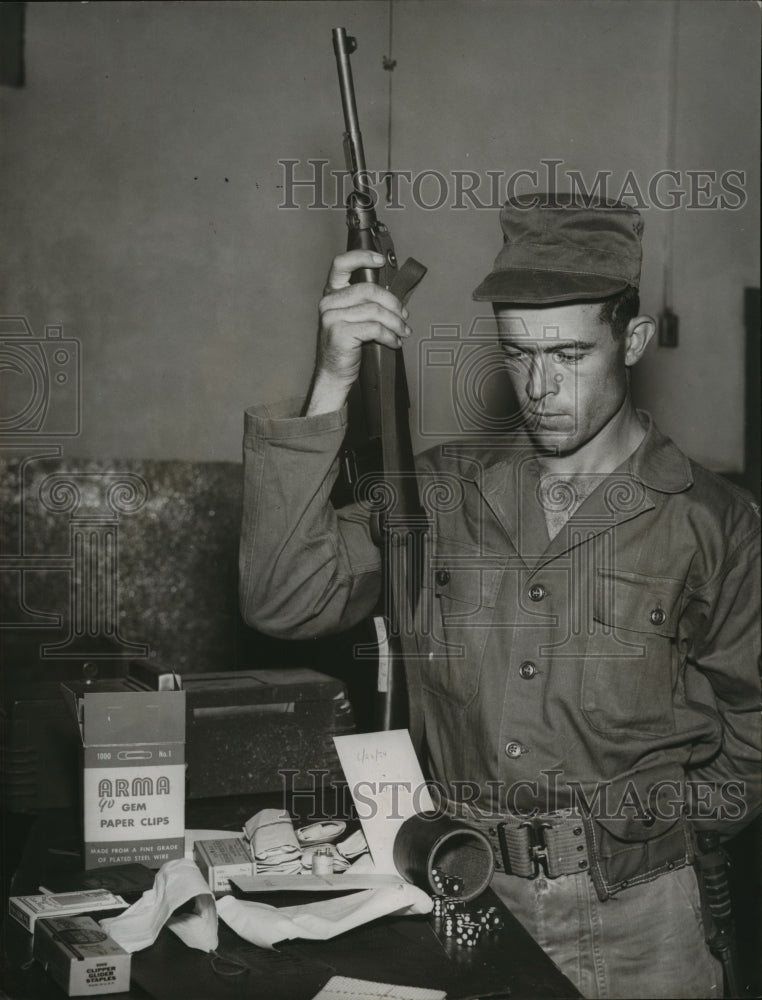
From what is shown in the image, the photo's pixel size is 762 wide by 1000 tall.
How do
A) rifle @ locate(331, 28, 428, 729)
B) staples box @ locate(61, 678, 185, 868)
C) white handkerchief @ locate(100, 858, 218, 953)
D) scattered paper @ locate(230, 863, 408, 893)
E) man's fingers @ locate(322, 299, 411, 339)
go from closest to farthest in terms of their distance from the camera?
white handkerchief @ locate(100, 858, 218, 953)
scattered paper @ locate(230, 863, 408, 893)
staples box @ locate(61, 678, 185, 868)
man's fingers @ locate(322, 299, 411, 339)
rifle @ locate(331, 28, 428, 729)

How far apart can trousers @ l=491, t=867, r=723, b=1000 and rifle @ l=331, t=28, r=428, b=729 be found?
39cm

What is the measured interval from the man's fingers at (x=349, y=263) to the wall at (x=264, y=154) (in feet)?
3.51

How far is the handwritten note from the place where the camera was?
5.22 feet

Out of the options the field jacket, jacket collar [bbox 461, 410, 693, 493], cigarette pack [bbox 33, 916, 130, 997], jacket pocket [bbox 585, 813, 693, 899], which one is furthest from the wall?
cigarette pack [bbox 33, 916, 130, 997]

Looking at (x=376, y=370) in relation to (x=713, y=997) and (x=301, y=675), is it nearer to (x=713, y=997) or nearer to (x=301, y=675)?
(x=301, y=675)

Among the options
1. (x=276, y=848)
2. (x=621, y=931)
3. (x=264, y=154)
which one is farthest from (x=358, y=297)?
(x=264, y=154)

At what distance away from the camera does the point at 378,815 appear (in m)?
1.60

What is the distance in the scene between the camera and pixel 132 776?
5.44ft

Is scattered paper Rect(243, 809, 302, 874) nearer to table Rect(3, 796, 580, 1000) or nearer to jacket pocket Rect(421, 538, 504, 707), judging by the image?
table Rect(3, 796, 580, 1000)

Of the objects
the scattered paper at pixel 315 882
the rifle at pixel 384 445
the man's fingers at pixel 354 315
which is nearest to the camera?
the scattered paper at pixel 315 882

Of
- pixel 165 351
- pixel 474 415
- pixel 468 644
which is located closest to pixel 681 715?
pixel 468 644

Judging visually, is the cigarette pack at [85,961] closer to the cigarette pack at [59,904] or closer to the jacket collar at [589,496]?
the cigarette pack at [59,904]

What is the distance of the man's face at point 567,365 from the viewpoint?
6.23 ft

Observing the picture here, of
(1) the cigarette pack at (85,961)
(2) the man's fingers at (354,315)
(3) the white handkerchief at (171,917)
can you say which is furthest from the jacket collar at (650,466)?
(1) the cigarette pack at (85,961)
